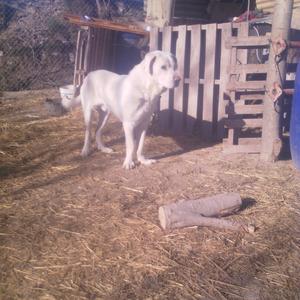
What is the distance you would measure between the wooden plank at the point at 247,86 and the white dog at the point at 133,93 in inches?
40.1

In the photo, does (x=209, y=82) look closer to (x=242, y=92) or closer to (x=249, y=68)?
(x=242, y=92)

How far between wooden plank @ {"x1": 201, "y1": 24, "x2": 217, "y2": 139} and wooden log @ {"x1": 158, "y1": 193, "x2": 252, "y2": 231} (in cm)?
271

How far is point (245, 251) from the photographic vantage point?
311cm

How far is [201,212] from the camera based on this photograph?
11.6 feet

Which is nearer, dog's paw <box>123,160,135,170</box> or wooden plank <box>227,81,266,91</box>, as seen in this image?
dog's paw <box>123,160,135,170</box>

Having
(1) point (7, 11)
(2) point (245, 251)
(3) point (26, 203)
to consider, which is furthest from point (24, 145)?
(1) point (7, 11)

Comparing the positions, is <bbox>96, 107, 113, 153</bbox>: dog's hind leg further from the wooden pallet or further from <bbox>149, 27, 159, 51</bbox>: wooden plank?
the wooden pallet

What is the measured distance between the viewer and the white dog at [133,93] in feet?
15.1

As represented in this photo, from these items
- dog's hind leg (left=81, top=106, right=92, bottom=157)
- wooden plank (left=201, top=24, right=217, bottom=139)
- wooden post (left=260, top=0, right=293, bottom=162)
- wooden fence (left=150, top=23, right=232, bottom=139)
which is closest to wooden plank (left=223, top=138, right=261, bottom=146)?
wooden post (left=260, top=0, right=293, bottom=162)

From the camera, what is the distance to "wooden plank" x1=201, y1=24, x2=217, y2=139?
5996 mm

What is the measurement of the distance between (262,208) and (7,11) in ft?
37.6

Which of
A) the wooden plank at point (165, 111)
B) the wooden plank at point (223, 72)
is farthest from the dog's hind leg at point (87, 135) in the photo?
the wooden plank at point (223, 72)

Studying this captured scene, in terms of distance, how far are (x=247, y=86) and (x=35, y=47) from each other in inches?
309

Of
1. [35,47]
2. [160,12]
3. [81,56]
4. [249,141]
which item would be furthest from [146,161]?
[35,47]
